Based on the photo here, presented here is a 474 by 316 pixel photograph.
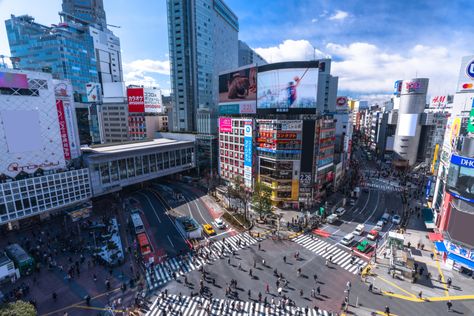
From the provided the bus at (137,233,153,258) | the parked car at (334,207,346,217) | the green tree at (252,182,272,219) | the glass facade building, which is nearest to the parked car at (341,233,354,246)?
the parked car at (334,207,346,217)

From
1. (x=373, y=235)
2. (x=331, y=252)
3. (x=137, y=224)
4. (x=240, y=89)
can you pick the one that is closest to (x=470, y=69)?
(x=373, y=235)

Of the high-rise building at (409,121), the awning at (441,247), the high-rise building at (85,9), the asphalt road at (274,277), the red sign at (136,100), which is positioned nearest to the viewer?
the asphalt road at (274,277)

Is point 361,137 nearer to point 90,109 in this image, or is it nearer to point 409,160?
point 409,160

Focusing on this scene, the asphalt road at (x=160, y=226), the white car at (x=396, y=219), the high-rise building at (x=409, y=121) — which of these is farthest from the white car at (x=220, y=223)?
the high-rise building at (x=409, y=121)

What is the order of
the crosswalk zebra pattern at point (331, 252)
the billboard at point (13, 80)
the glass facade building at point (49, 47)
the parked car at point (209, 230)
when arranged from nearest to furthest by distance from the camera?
1. the crosswalk zebra pattern at point (331, 252)
2. the billboard at point (13, 80)
3. the parked car at point (209, 230)
4. the glass facade building at point (49, 47)

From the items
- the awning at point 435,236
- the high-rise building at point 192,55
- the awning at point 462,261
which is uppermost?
the high-rise building at point 192,55

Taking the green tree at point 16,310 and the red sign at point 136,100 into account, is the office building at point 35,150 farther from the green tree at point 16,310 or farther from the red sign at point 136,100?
the red sign at point 136,100

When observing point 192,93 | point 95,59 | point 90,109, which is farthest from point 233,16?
point 90,109
